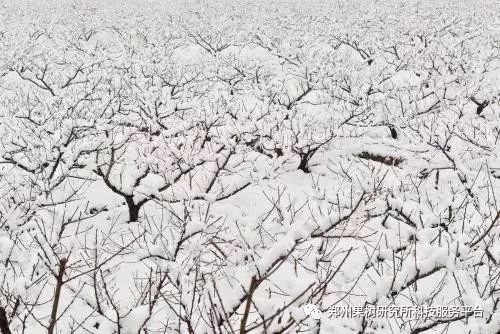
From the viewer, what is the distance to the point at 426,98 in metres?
18.6

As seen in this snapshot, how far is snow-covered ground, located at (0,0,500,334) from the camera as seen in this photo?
17.6 ft

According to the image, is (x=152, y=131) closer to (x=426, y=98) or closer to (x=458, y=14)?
(x=426, y=98)

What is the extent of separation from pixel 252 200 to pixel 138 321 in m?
9.04

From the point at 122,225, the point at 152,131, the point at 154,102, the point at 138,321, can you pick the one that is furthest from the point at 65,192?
the point at 138,321

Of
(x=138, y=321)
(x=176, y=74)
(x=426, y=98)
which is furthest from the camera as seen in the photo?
(x=176, y=74)

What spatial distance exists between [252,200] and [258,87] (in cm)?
832

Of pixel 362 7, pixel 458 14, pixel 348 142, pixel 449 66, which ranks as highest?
pixel 362 7

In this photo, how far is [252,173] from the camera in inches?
508

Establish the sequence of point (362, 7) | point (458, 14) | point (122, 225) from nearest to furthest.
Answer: point (122, 225) → point (458, 14) → point (362, 7)

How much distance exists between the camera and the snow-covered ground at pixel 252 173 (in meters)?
5.37

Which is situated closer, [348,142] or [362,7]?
[348,142]

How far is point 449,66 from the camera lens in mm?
20500

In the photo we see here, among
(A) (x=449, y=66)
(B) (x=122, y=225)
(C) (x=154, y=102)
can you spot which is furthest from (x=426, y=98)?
(B) (x=122, y=225)

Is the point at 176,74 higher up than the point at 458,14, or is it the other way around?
the point at 458,14
